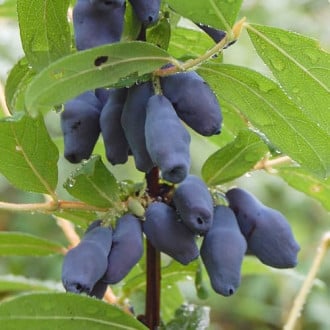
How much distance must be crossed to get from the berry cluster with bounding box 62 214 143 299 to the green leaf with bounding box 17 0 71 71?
164 mm

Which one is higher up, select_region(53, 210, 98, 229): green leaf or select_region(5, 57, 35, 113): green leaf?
select_region(5, 57, 35, 113): green leaf

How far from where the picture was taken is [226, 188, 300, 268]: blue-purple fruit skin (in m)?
0.81

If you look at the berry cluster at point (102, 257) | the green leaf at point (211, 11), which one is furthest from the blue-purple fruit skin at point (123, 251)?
the green leaf at point (211, 11)

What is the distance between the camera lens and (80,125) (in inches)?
30.4

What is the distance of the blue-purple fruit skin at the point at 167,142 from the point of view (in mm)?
658

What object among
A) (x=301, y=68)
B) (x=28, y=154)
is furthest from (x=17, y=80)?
(x=301, y=68)

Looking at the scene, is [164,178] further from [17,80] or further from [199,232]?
[17,80]

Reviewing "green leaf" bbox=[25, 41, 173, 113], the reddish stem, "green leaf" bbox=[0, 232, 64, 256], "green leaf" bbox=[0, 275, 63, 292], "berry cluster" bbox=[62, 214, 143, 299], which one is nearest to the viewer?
"green leaf" bbox=[25, 41, 173, 113]

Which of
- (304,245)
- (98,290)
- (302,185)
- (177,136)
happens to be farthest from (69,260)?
(304,245)

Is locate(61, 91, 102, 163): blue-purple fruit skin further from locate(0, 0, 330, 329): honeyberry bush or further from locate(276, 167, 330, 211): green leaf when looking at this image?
locate(276, 167, 330, 211): green leaf

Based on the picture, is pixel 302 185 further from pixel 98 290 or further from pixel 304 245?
pixel 304 245

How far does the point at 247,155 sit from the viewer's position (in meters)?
0.86

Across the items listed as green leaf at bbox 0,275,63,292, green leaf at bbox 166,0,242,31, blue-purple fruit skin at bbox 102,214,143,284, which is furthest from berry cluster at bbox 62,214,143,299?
green leaf at bbox 0,275,63,292

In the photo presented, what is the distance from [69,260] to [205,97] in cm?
19
